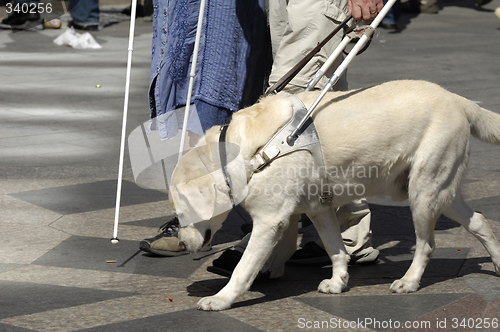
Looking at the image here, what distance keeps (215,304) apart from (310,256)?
1152 mm

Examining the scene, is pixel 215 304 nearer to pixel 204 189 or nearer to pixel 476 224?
pixel 204 189

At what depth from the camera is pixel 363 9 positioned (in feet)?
13.4

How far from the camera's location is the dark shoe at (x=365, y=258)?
4.64 metres

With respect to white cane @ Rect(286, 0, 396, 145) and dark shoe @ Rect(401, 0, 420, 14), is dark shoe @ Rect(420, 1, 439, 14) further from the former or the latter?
white cane @ Rect(286, 0, 396, 145)

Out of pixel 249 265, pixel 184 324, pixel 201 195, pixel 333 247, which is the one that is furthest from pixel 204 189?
pixel 333 247

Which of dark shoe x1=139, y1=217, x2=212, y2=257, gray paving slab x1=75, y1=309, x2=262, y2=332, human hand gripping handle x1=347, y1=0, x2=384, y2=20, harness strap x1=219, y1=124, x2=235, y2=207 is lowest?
dark shoe x1=139, y1=217, x2=212, y2=257

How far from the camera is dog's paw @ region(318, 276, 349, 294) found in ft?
13.4

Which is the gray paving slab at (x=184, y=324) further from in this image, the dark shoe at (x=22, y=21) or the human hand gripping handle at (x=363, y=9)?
the dark shoe at (x=22, y=21)

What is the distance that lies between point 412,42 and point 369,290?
12.5 metres

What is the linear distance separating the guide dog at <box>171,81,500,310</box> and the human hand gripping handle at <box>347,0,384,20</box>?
455mm

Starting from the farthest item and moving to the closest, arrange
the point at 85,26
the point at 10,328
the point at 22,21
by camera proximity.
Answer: the point at 22,21
the point at 85,26
the point at 10,328

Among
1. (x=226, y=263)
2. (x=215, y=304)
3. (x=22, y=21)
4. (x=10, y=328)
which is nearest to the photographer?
(x=10, y=328)

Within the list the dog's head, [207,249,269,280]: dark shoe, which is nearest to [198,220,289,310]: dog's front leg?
the dog's head

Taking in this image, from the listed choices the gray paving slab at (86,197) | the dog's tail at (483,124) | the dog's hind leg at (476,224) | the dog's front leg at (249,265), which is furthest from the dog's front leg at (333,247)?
the gray paving slab at (86,197)
